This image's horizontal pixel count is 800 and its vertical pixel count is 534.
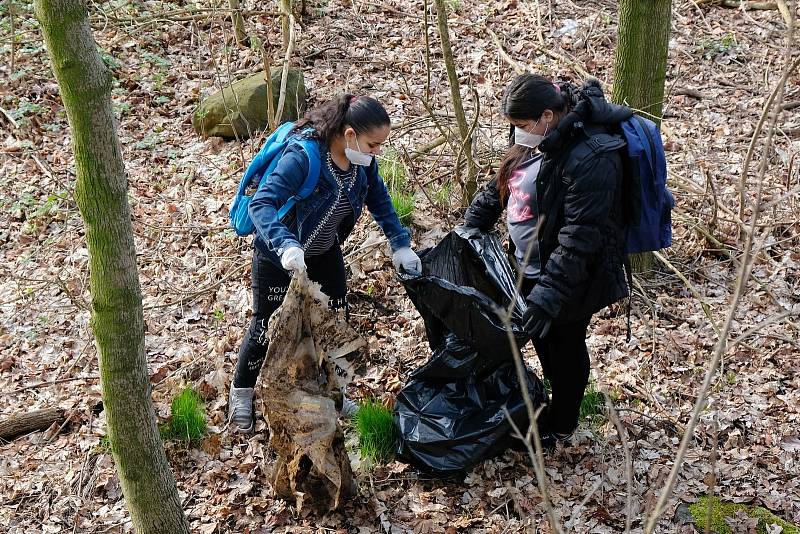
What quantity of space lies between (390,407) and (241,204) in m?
1.28

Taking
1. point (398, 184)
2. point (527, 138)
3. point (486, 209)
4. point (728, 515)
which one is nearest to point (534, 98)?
point (527, 138)

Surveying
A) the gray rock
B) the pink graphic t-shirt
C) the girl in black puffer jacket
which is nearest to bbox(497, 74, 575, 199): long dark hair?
the girl in black puffer jacket

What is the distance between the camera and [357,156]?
3.29 meters

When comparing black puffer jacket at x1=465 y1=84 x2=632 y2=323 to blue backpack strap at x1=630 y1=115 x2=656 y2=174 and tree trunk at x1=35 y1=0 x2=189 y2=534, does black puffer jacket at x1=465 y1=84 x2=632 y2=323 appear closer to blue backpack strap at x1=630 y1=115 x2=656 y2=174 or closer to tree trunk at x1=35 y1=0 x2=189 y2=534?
blue backpack strap at x1=630 y1=115 x2=656 y2=174

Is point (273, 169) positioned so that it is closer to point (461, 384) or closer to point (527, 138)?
point (527, 138)

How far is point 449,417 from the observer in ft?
11.3

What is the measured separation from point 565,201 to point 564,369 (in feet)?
2.80

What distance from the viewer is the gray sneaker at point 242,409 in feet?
12.5

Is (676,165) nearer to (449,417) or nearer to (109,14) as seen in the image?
(449,417)

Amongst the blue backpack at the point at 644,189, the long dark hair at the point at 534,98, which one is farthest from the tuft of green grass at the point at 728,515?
the long dark hair at the point at 534,98

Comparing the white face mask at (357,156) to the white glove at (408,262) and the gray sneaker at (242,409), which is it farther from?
the gray sneaker at (242,409)

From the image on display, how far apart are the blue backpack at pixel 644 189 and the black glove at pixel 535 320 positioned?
1.58ft

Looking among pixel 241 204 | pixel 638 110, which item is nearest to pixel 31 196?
pixel 241 204

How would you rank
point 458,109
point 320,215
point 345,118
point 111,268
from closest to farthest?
point 111,268
point 345,118
point 320,215
point 458,109
